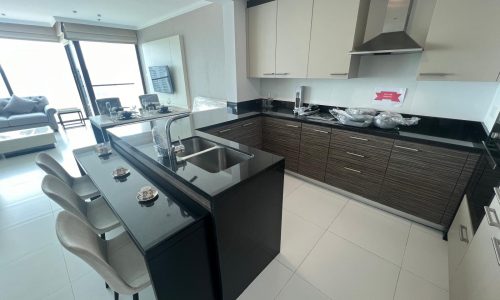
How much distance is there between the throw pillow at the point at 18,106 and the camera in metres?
4.48

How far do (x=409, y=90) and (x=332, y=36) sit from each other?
3.16ft

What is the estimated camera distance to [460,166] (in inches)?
60.7

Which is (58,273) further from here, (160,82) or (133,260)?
(160,82)

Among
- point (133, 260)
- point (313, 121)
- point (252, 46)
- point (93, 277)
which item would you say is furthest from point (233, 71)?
point (93, 277)

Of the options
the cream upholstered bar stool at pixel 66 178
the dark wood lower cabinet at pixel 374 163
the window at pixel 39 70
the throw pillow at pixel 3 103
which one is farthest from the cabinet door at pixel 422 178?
the window at pixel 39 70

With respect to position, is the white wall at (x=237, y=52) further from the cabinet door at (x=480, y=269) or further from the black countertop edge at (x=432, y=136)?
the cabinet door at (x=480, y=269)

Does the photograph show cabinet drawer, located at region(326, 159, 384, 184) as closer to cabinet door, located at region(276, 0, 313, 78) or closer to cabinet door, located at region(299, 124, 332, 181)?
cabinet door, located at region(299, 124, 332, 181)

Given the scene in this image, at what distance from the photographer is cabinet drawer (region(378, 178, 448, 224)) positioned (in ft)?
5.65

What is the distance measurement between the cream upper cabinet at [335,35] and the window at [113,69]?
5589 millimetres

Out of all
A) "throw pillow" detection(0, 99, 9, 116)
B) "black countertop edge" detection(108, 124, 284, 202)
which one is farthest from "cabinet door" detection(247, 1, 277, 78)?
"throw pillow" detection(0, 99, 9, 116)

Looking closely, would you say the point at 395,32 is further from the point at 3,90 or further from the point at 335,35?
the point at 3,90

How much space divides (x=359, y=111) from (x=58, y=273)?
120 inches

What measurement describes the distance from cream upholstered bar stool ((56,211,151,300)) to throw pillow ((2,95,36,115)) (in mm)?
5751

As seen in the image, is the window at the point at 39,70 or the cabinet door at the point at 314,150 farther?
the window at the point at 39,70
